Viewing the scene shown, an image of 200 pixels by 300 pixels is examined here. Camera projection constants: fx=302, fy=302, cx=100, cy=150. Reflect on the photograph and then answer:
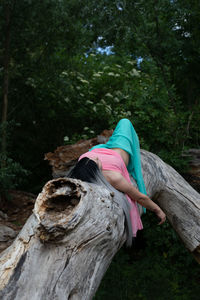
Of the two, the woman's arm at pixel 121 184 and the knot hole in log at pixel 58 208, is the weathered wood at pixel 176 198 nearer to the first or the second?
the woman's arm at pixel 121 184

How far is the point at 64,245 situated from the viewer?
5.29ft

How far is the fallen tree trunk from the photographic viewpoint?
1.47 m

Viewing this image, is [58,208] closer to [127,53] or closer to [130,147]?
[130,147]

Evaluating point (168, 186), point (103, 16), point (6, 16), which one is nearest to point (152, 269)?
point (168, 186)

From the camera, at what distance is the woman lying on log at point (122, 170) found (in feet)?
7.20

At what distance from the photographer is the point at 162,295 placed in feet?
11.5

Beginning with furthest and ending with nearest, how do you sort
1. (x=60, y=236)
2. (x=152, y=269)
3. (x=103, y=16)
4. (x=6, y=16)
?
(x=6, y=16) < (x=103, y=16) < (x=152, y=269) < (x=60, y=236)

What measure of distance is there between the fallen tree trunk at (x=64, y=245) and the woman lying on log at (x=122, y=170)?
18 cm

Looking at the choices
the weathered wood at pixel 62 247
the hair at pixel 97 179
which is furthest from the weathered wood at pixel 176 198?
the weathered wood at pixel 62 247

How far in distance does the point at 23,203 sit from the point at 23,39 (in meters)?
A: 2.88

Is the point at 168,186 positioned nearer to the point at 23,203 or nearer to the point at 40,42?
the point at 23,203

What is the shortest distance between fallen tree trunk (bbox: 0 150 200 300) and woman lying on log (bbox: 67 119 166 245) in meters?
0.18

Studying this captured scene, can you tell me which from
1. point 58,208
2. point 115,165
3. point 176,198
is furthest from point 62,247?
point 176,198

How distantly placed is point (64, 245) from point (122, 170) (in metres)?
1.13
